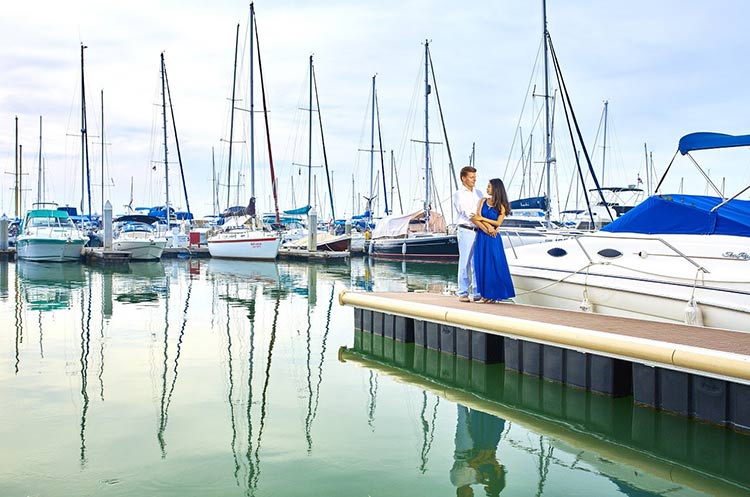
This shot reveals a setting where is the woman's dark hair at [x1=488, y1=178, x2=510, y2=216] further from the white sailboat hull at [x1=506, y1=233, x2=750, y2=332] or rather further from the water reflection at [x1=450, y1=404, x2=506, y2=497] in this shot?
the water reflection at [x1=450, y1=404, x2=506, y2=497]

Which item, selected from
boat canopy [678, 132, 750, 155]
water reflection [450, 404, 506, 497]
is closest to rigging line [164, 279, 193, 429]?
water reflection [450, 404, 506, 497]

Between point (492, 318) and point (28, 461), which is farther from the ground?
point (492, 318)

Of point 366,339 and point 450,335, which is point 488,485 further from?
point 366,339

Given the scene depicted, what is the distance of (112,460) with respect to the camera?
580 centimetres

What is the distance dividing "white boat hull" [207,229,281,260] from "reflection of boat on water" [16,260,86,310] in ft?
24.9

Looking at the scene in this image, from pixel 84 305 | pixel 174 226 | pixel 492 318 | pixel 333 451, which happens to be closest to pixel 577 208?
pixel 174 226

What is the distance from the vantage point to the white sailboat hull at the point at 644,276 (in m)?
8.27

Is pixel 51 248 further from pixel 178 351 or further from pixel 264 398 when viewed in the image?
pixel 264 398

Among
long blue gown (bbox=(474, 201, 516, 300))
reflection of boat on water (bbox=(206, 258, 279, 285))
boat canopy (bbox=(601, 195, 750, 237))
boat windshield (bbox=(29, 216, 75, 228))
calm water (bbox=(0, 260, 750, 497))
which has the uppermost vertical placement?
boat windshield (bbox=(29, 216, 75, 228))

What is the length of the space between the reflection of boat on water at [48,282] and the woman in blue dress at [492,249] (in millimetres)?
10212

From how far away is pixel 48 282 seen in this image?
22.8 meters

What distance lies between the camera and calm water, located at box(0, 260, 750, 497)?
5457 mm

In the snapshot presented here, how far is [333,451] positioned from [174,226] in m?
44.4

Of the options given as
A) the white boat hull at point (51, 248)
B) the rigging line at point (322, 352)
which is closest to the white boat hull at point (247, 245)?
the white boat hull at point (51, 248)
